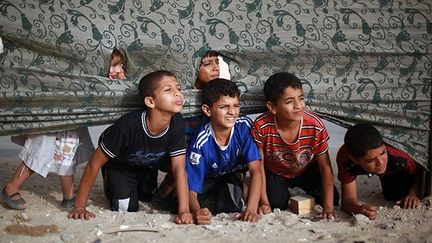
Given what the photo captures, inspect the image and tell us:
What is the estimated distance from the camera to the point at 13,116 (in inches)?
150

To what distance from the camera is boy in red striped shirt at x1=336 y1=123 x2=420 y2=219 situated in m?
3.83

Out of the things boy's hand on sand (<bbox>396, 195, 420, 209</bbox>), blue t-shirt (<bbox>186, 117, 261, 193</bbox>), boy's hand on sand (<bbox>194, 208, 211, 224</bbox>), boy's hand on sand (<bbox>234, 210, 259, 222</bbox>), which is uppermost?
blue t-shirt (<bbox>186, 117, 261, 193</bbox>)

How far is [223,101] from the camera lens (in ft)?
12.7

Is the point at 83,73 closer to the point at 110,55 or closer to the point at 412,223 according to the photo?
the point at 110,55

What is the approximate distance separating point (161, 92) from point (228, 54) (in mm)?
597

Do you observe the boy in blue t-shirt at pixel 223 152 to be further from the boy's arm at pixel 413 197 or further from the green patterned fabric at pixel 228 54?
the boy's arm at pixel 413 197

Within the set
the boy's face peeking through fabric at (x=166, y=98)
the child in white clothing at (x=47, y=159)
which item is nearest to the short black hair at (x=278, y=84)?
the boy's face peeking through fabric at (x=166, y=98)

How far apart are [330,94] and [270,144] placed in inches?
22.4

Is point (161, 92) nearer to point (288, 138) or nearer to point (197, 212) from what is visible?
point (197, 212)

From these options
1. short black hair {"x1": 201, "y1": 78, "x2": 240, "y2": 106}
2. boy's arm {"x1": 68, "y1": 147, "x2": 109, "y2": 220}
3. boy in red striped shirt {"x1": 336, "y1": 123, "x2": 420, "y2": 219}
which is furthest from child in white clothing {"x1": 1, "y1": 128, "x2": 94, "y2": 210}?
boy in red striped shirt {"x1": 336, "y1": 123, "x2": 420, "y2": 219}

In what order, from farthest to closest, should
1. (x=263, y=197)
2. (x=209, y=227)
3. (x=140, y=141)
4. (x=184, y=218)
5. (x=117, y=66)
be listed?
1. (x=263, y=197)
2. (x=117, y=66)
3. (x=140, y=141)
4. (x=184, y=218)
5. (x=209, y=227)

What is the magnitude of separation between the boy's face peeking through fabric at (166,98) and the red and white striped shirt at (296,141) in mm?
601

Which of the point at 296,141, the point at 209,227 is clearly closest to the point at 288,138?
the point at 296,141

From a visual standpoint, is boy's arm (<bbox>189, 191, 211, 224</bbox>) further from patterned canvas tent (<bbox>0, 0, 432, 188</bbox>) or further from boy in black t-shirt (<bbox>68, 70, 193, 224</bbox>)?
patterned canvas tent (<bbox>0, 0, 432, 188</bbox>)
